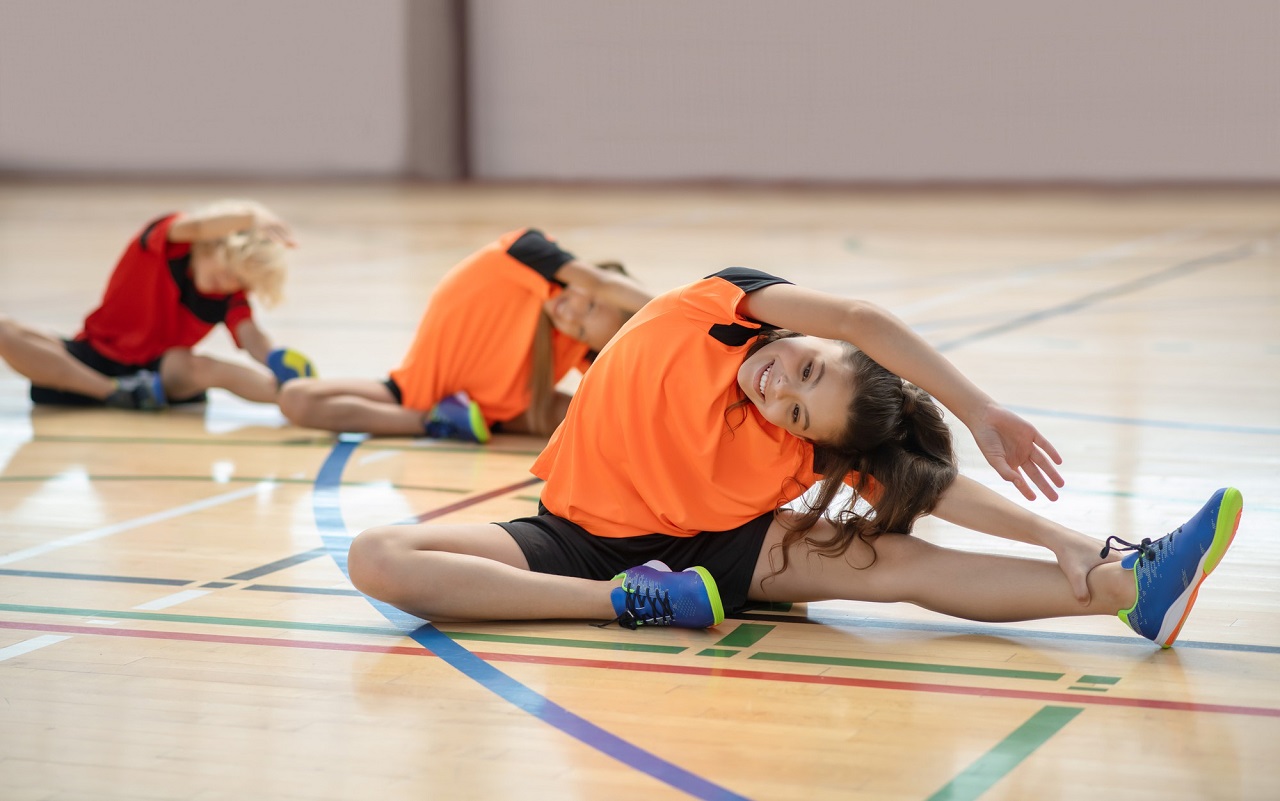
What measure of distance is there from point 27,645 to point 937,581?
132 centimetres

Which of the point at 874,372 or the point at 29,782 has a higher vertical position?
the point at 874,372

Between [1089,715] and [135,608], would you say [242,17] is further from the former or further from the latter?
[1089,715]

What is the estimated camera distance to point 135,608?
90.7 inches

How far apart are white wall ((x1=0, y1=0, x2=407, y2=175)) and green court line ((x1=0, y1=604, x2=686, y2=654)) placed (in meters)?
11.4

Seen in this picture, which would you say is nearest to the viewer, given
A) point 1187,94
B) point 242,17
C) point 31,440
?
point 31,440

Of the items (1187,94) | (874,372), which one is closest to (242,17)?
(1187,94)

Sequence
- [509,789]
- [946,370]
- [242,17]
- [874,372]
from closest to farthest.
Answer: [509,789] → [946,370] → [874,372] → [242,17]

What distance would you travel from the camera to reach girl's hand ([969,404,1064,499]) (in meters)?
1.96

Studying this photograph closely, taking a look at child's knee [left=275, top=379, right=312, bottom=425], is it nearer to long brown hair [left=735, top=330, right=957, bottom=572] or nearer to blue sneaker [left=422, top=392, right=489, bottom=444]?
blue sneaker [left=422, top=392, right=489, bottom=444]

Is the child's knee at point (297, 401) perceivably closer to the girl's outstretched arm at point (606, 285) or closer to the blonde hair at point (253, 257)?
the blonde hair at point (253, 257)

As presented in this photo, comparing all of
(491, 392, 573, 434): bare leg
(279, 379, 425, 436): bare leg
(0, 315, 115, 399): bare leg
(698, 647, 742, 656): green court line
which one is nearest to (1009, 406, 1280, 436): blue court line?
(491, 392, 573, 434): bare leg

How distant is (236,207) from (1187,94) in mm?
9717

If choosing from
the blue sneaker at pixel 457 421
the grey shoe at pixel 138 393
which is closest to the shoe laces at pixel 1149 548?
the blue sneaker at pixel 457 421

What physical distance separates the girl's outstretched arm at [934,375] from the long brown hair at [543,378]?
1439 mm
